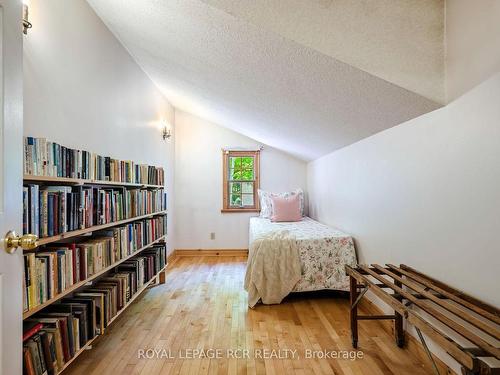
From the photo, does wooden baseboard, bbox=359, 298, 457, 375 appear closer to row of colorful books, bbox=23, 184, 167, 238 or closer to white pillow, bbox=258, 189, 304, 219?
row of colorful books, bbox=23, 184, 167, 238

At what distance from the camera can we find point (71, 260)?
5.34 ft

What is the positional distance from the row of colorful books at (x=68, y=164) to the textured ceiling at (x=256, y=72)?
105cm

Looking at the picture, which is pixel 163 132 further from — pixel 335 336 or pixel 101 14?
pixel 335 336

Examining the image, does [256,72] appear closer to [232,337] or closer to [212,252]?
[232,337]

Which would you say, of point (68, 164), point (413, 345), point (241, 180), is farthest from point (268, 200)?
point (68, 164)

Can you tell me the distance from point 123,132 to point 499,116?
2773mm

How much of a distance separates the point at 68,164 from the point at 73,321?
0.85 metres

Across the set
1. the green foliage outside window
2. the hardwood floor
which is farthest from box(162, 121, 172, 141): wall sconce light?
the hardwood floor

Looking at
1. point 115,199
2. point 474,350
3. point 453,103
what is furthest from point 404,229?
point 115,199

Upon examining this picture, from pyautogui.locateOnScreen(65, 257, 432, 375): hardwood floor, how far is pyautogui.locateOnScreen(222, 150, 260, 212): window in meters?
2.00

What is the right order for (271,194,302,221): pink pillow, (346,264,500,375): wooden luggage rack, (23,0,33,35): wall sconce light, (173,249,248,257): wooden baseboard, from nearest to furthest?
1. (346,264,500,375): wooden luggage rack
2. (23,0,33,35): wall sconce light
3. (271,194,302,221): pink pillow
4. (173,249,248,257): wooden baseboard

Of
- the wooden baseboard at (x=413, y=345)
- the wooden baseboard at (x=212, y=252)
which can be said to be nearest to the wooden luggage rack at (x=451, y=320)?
the wooden baseboard at (x=413, y=345)

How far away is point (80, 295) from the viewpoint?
1.91 meters

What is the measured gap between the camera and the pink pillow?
14.0 ft
